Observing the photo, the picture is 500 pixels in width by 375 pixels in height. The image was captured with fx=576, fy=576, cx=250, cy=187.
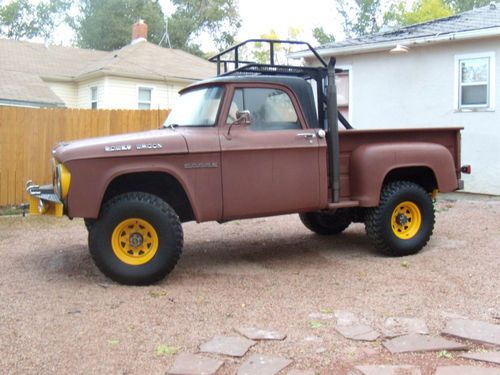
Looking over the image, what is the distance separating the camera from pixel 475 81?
39.6 feet

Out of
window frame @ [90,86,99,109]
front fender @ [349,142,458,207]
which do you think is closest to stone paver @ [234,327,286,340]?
front fender @ [349,142,458,207]


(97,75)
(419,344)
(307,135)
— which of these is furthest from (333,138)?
(97,75)

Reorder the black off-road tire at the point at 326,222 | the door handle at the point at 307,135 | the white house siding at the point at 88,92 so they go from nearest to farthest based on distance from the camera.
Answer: the door handle at the point at 307,135 → the black off-road tire at the point at 326,222 → the white house siding at the point at 88,92

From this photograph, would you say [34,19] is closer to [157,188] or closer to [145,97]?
[145,97]

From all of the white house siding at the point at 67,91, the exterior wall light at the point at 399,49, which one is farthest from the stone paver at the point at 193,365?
the white house siding at the point at 67,91

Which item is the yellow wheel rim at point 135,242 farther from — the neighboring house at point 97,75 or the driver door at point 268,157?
the neighboring house at point 97,75

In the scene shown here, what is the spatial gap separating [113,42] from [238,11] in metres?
10.6

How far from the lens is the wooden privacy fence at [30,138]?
1058cm

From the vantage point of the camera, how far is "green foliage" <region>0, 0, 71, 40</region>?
43.1m

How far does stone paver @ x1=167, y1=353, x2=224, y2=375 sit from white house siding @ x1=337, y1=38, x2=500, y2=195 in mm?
9678

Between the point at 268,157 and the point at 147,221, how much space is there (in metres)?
1.45

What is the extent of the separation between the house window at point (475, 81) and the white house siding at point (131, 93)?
1065 cm

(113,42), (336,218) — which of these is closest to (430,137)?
(336,218)

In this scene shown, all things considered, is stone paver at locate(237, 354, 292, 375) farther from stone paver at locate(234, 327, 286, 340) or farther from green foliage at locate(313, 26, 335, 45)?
green foliage at locate(313, 26, 335, 45)
